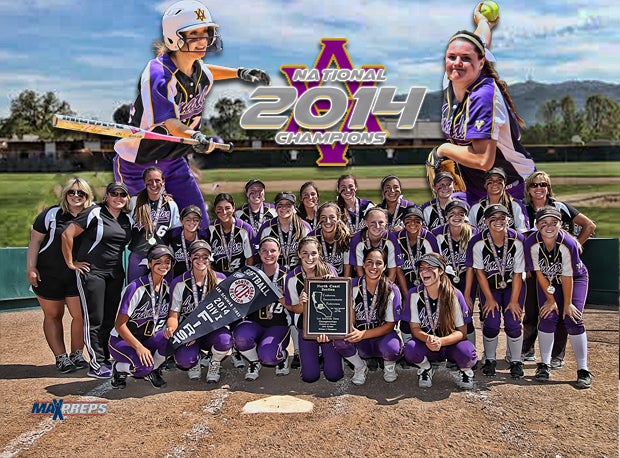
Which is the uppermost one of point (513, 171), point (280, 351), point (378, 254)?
point (513, 171)

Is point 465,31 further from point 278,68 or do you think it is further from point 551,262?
point 551,262

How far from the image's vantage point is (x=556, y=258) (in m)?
4.63

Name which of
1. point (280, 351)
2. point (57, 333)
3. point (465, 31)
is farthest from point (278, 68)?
point (57, 333)

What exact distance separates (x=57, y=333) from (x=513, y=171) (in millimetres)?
4426

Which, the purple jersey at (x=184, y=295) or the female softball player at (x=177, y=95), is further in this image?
the female softball player at (x=177, y=95)

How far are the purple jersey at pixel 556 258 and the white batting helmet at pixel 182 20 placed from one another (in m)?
3.41

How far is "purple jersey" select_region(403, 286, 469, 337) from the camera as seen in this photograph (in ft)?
14.6

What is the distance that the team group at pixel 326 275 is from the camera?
4.54 meters

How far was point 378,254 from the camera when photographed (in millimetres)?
4461

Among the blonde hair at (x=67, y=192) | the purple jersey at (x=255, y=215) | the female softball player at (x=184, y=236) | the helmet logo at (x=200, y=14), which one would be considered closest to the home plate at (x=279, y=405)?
the female softball player at (x=184, y=236)

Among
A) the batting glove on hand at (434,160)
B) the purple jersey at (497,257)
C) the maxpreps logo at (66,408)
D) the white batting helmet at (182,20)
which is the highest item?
the white batting helmet at (182,20)

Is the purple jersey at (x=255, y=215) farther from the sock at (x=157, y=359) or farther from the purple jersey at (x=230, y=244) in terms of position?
the sock at (x=157, y=359)

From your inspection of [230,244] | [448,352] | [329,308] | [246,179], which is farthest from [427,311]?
[246,179]

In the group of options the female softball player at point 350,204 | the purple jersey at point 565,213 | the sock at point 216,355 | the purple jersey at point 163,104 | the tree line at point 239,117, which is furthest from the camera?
the tree line at point 239,117
